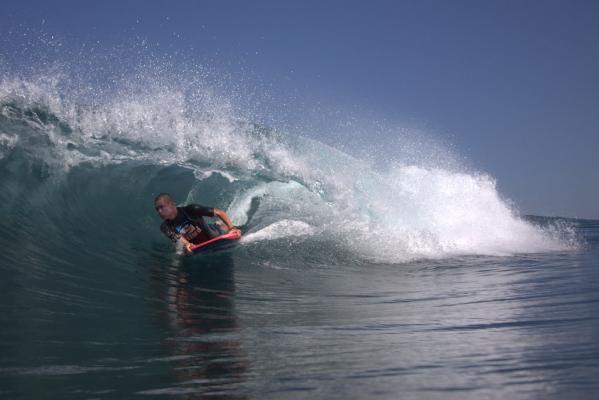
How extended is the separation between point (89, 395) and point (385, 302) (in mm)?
3282

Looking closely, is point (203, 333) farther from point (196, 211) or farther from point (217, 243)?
point (196, 211)

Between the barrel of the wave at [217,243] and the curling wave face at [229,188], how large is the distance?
3.01ft

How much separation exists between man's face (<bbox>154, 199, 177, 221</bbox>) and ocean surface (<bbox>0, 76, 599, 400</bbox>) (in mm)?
712

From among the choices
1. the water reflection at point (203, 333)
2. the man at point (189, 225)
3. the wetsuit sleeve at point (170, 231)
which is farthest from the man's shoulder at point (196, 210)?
the water reflection at point (203, 333)

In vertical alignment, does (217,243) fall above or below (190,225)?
below

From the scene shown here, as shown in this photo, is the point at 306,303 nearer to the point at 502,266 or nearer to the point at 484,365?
the point at 484,365

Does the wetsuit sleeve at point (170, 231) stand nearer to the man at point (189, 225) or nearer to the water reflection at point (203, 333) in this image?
the man at point (189, 225)

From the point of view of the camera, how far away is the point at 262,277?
663cm

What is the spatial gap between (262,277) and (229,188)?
4.59 m

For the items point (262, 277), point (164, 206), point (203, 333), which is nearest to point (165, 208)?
point (164, 206)

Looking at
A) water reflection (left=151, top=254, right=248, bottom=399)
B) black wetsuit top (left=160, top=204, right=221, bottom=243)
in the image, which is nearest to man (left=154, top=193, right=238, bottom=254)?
black wetsuit top (left=160, top=204, right=221, bottom=243)

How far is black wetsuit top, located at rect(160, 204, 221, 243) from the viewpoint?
734cm

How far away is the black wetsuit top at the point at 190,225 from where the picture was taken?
7.34m

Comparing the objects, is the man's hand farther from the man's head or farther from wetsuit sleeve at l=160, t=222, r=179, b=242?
the man's head
